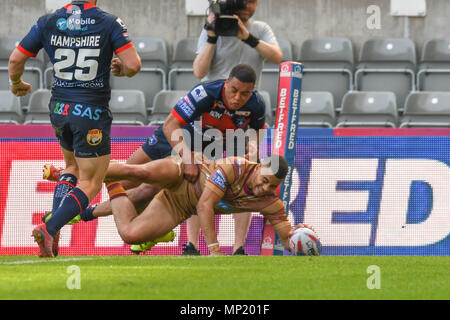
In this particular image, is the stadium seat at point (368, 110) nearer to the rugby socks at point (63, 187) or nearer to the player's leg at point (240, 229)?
the player's leg at point (240, 229)

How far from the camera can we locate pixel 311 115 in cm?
1055

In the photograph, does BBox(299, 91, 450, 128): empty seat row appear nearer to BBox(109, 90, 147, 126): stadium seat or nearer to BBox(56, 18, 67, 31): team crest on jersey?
BBox(109, 90, 147, 126): stadium seat

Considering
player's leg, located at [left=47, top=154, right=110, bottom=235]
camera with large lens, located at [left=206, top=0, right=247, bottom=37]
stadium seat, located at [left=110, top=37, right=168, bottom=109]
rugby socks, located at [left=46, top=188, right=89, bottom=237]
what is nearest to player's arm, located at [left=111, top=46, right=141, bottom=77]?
player's leg, located at [left=47, top=154, right=110, bottom=235]

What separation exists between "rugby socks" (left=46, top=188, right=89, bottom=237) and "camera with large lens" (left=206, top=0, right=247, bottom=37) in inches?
78.6

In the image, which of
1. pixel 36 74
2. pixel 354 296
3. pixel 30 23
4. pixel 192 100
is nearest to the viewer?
pixel 354 296

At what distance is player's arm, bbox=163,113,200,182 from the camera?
25.8 ft

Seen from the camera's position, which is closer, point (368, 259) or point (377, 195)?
point (368, 259)

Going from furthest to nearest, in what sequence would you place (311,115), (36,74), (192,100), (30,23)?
1. (30,23)
2. (36,74)
3. (311,115)
4. (192,100)

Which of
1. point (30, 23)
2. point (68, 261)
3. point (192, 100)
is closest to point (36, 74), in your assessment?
point (30, 23)

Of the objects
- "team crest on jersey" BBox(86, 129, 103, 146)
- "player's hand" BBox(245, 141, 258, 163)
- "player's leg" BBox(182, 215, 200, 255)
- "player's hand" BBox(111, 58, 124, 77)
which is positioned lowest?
"player's leg" BBox(182, 215, 200, 255)

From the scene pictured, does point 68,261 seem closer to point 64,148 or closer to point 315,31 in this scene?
point 64,148

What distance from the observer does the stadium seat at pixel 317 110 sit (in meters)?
10.5

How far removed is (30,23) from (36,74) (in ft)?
4.03

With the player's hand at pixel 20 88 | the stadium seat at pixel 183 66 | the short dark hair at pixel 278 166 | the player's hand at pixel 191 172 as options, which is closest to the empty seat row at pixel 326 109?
the stadium seat at pixel 183 66
